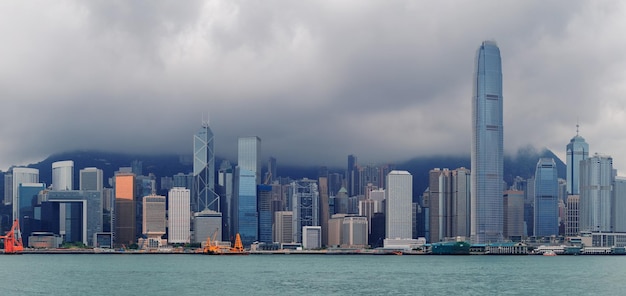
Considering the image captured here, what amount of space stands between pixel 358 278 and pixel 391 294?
28.9 meters

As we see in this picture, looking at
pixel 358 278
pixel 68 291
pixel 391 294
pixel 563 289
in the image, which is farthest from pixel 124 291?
pixel 563 289

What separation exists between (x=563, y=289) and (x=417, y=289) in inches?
629

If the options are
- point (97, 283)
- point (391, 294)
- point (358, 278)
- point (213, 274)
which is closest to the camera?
point (391, 294)

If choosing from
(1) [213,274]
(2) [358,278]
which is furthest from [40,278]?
(2) [358,278]

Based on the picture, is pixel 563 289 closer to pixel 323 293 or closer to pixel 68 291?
pixel 323 293

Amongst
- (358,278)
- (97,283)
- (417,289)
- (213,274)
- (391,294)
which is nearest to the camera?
(391,294)

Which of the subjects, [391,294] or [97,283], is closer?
[391,294]

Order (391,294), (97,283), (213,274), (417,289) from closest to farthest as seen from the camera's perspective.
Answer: (391,294) < (417,289) < (97,283) < (213,274)

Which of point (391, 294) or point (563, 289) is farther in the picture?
point (563, 289)

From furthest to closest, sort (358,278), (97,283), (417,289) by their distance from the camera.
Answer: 1. (358,278)
2. (97,283)
3. (417,289)

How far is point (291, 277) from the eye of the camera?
124 m

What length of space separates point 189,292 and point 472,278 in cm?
4329

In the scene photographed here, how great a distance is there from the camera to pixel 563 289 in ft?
334

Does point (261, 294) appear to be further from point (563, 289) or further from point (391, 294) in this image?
point (563, 289)
